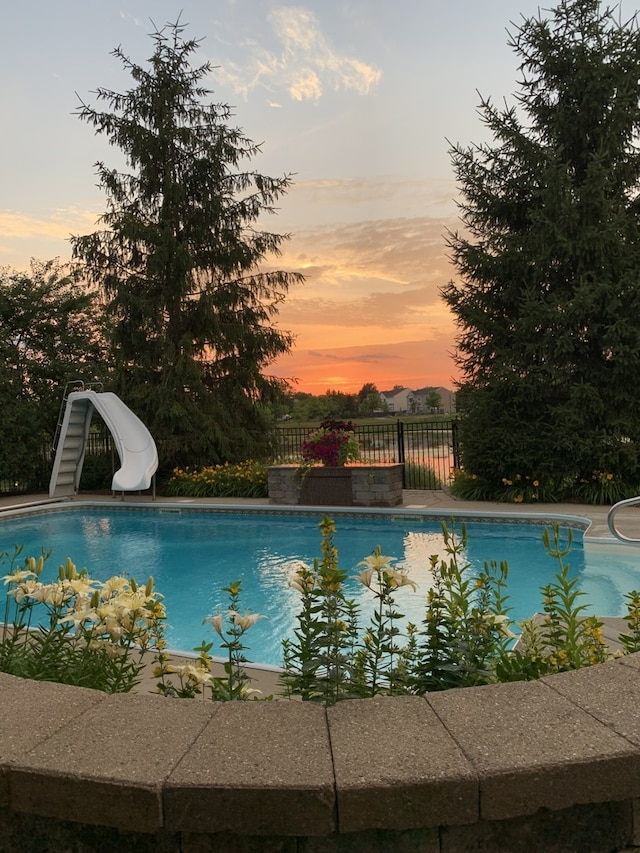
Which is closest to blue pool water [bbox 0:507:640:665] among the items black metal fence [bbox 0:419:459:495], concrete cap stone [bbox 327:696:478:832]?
black metal fence [bbox 0:419:459:495]

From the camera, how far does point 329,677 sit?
2172mm

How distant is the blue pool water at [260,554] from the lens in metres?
5.73

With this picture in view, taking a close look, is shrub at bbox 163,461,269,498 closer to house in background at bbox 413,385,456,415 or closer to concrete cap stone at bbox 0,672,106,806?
house in background at bbox 413,385,456,415

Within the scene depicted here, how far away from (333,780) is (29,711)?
95 centimetres

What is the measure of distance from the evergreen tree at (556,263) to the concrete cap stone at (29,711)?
8906 millimetres

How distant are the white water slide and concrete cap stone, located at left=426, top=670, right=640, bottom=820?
10.7 meters

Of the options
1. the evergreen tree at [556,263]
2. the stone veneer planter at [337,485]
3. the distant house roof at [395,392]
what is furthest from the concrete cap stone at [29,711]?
the distant house roof at [395,392]

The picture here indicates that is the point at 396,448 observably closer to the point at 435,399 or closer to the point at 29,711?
the point at 29,711

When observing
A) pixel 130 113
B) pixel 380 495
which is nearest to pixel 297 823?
pixel 380 495

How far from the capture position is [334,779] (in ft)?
4.74

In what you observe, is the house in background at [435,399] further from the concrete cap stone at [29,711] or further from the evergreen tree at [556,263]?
the concrete cap stone at [29,711]

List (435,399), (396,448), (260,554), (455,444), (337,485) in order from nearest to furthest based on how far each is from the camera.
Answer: (260,554) → (337,485) → (455,444) → (396,448) → (435,399)

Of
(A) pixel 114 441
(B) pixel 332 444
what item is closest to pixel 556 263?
(B) pixel 332 444

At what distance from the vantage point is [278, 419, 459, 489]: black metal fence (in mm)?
13039
